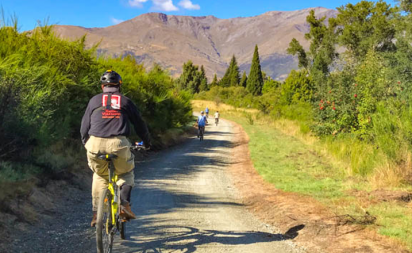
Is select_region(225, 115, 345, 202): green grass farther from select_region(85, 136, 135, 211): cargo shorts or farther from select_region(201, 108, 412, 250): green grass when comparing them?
select_region(85, 136, 135, 211): cargo shorts

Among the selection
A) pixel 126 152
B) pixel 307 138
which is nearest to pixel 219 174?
pixel 126 152

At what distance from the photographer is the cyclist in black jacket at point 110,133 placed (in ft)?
13.9

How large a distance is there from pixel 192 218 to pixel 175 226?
25.1 inches

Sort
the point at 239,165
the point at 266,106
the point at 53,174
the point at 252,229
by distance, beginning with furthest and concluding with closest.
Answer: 1. the point at 266,106
2. the point at 239,165
3. the point at 53,174
4. the point at 252,229

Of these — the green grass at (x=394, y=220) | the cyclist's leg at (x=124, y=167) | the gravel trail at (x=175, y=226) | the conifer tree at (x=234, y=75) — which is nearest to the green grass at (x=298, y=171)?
the green grass at (x=394, y=220)

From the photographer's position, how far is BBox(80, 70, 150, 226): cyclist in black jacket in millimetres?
4223

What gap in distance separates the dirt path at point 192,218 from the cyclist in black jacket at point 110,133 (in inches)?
40.4

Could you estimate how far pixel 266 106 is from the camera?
4478cm

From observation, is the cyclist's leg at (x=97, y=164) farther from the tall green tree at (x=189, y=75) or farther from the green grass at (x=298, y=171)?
the tall green tree at (x=189, y=75)

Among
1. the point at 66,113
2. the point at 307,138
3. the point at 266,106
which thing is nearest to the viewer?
the point at 66,113

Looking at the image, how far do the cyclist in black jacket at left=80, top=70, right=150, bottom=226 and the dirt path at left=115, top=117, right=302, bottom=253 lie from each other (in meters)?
1.03

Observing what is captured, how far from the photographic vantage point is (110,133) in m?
4.21

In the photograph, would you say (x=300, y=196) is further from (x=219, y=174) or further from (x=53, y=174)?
(x=53, y=174)

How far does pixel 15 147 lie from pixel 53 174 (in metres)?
1.39
